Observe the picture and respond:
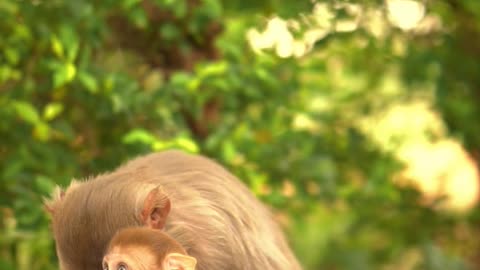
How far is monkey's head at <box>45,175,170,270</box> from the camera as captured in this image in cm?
249

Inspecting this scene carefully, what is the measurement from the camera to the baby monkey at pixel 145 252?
229 centimetres

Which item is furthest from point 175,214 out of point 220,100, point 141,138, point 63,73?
point 220,100

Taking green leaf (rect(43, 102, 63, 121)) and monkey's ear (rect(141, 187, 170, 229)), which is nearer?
monkey's ear (rect(141, 187, 170, 229))

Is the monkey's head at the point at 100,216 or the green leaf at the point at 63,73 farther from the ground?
the green leaf at the point at 63,73

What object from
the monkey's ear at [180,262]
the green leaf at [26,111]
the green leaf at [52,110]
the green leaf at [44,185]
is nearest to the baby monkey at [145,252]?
the monkey's ear at [180,262]

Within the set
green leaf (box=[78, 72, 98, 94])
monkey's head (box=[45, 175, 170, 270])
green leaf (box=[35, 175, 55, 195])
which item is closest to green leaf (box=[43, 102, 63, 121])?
green leaf (box=[78, 72, 98, 94])

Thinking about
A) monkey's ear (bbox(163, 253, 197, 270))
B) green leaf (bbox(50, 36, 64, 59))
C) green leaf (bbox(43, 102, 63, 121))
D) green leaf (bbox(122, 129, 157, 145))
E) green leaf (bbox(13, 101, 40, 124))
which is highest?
green leaf (bbox(50, 36, 64, 59))

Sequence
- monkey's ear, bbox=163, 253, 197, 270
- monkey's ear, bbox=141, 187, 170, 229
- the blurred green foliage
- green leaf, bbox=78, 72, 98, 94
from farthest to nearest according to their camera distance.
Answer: the blurred green foliage < green leaf, bbox=78, 72, 98, 94 < monkey's ear, bbox=141, 187, 170, 229 < monkey's ear, bbox=163, 253, 197, 270

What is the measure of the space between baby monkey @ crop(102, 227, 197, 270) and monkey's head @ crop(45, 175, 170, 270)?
0.12 metres

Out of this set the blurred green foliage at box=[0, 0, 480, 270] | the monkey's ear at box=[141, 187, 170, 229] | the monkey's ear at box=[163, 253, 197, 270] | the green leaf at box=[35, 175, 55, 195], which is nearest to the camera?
the monkey's ear at box=[163, 253, 197, 270]

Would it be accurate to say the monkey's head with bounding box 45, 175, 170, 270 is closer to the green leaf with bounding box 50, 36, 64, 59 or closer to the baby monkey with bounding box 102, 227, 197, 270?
the baby monkey with bounding box 102, 227, 197, 270

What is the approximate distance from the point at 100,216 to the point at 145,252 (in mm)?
234

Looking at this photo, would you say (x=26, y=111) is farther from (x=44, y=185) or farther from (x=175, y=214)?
(x=175, y=214)

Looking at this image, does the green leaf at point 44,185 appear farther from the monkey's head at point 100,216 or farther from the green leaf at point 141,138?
the monkey's head at point 100,216
